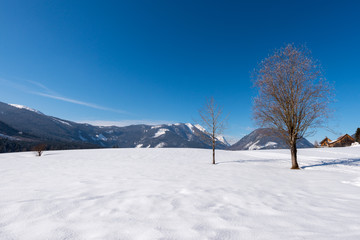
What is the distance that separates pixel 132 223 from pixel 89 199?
2130 millimetres

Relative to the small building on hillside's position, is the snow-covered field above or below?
below

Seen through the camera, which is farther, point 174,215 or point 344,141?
point 344,141

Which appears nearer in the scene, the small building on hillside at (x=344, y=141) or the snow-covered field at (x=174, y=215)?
the snow-covered field at (x=174, y=215)

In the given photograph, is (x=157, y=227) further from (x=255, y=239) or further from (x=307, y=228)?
(x=307, y=228)

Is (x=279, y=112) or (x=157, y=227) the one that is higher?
(x=279, y=112)

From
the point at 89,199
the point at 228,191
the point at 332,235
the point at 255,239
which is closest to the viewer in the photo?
the point at 255,239

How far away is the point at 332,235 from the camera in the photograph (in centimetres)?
279

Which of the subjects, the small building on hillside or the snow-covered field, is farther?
the small building on hillside

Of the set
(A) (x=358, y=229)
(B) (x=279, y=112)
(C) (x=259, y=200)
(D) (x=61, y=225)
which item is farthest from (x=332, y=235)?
(B) (x=279, y=112)

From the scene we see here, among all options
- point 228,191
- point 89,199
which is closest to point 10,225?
point 89,199

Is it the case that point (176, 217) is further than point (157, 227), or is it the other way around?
Result: point (176, 217)

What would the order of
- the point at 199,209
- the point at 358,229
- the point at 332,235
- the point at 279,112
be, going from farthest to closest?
1. the point at 279,112
2. the point at 199,209
3. the point at 358,229
4. the point at 332,235

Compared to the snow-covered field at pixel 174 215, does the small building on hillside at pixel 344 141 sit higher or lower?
higher

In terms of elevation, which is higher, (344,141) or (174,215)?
(344,141)
